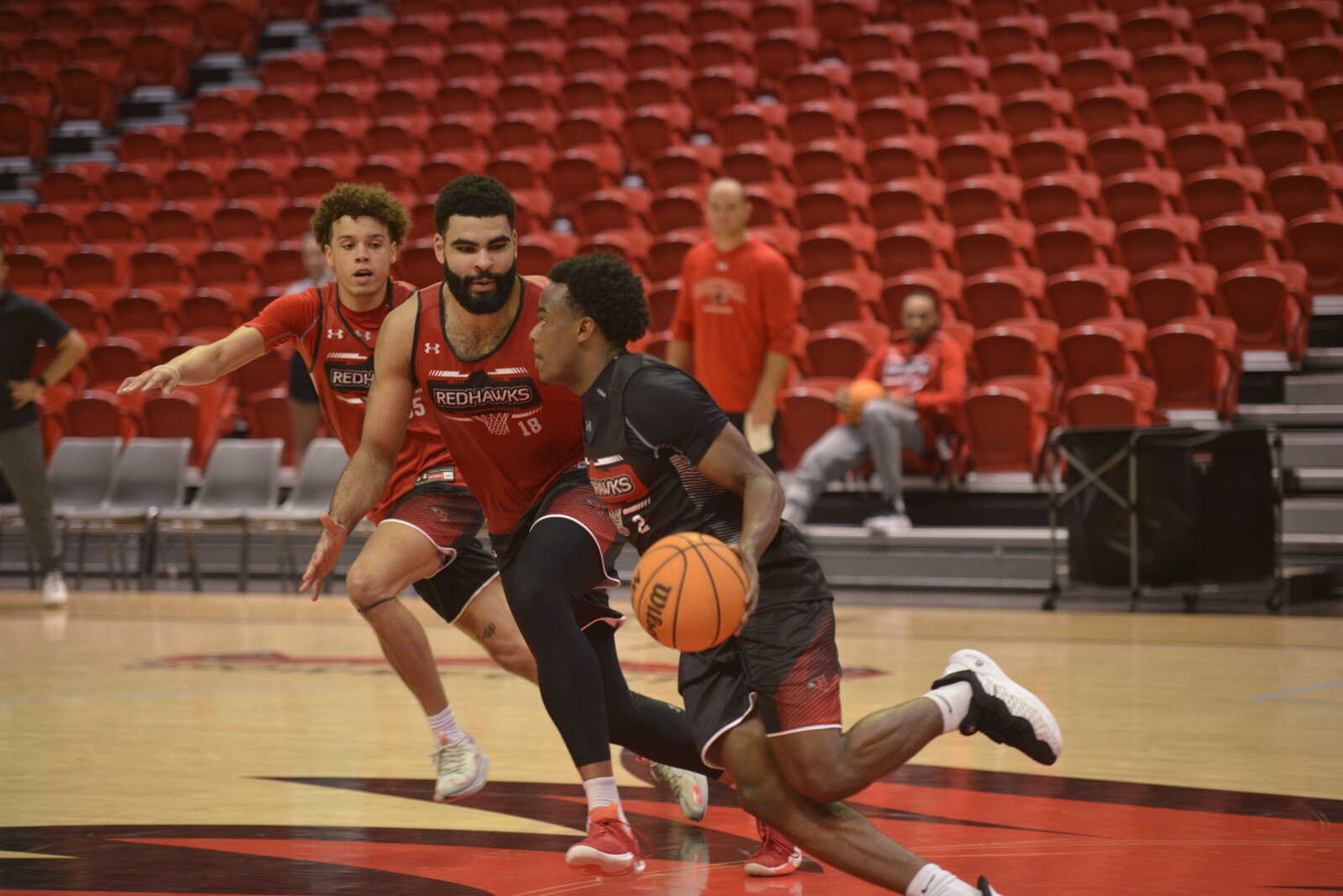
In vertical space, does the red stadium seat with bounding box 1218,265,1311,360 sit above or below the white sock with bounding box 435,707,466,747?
above

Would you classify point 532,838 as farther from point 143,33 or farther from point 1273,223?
point 143,33

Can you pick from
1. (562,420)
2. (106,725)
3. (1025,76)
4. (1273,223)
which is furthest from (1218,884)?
(1025,76)

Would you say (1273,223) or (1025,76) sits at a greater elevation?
(1025,76)

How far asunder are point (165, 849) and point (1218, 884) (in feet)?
7.54

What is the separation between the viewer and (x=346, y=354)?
4.47 m

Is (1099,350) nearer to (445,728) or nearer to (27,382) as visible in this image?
(27,382)

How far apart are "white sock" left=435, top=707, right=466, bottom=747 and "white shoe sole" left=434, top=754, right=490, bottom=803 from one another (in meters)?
0.09

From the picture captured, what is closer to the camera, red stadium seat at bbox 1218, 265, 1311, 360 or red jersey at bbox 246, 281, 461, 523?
red jersey at bbox 246, 281, 461, 523

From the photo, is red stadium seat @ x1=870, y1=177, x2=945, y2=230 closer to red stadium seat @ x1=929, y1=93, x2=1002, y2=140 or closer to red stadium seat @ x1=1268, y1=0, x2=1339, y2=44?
red stadium seat @ x1=929, y1=93, x2=1002, y2=140

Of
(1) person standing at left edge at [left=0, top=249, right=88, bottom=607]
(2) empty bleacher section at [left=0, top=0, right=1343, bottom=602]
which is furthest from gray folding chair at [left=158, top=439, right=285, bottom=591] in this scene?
(1) person standing at left edge at [left=0, top=249, right=88, bottom=607]

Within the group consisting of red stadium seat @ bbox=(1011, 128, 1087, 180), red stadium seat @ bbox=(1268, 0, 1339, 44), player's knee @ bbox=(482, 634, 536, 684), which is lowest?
player's knee @ bbox=(482, 634, 536, 684)

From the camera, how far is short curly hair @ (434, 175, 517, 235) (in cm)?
384

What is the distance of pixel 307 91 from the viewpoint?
1638cm

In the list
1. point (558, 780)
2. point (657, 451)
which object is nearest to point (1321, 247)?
point (558, 780)
